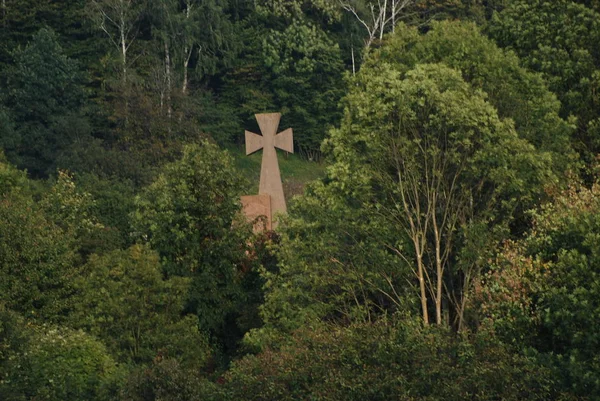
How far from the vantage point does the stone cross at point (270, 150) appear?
66312 mm

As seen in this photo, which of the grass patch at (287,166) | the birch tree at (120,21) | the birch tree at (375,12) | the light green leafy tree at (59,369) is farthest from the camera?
the birch tree at (375,12)

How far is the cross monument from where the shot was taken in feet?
218

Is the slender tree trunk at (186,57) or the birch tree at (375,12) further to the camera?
the birch tree at (375,12)

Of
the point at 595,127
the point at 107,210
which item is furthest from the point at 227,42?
the point at 595,127

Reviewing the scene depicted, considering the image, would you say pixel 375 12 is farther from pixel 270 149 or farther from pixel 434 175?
pixel 434 175

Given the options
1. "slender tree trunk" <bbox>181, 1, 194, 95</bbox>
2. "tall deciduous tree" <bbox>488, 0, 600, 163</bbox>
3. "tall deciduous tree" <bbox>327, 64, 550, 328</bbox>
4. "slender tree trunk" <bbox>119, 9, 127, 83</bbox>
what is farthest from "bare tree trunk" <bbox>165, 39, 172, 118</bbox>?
"tall deciduous tree" <bbox>327, 64, 550, 328</bbox>

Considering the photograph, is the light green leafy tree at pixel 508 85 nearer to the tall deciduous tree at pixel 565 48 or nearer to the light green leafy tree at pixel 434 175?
the tall deciduous tree at pixel 565 48

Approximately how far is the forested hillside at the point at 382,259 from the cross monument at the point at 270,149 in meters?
7.01

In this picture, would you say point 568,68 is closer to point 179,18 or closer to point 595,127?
point 595,127

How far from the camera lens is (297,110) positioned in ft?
333

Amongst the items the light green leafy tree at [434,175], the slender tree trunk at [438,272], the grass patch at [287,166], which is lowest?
the grass patch at [287,166]

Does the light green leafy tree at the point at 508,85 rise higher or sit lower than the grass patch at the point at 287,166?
higher

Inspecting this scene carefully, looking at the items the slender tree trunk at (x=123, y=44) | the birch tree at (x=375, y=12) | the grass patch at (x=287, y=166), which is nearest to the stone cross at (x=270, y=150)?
the grass patch at (x=287, y=166)

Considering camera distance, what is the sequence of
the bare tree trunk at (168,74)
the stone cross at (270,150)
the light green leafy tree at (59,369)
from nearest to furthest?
1. the light green leafy tree at (59,369)
2. the stone cross at (270,150)
3. the bare tree trunk at (168,74)
